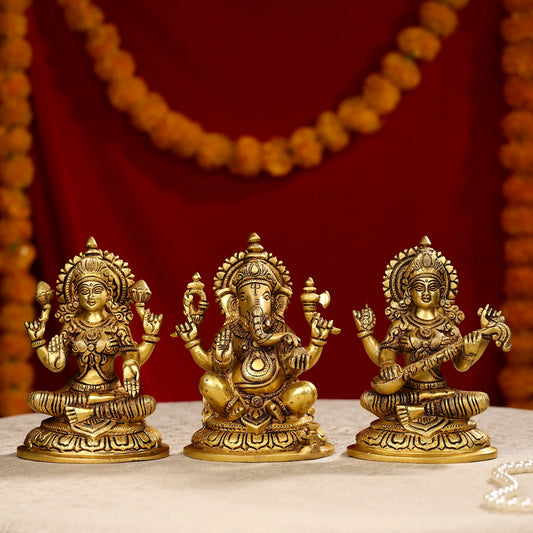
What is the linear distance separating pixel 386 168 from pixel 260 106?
2.05 ft

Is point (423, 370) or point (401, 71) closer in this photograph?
point (423, 370)

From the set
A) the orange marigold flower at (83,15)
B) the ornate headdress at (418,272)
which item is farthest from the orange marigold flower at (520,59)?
the ornate headdress at (418,272)

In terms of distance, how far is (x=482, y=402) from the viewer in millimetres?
2305

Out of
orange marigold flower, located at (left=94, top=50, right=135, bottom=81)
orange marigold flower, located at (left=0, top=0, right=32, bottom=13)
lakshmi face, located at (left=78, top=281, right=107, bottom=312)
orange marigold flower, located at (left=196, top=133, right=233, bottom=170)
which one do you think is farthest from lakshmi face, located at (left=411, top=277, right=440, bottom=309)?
orange marigold flower, located at (left=0, top=0, right=32, bottom=13)

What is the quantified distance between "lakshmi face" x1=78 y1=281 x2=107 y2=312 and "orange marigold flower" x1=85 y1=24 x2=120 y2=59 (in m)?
1.87

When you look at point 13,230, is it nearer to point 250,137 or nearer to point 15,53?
point 15,53

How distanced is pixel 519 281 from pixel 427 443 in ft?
6.43

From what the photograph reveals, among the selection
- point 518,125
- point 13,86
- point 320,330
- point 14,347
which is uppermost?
point 13,86

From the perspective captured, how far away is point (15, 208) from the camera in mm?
3992

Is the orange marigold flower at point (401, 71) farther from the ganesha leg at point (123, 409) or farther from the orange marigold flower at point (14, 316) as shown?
the ganesha leg at point (123, 409)

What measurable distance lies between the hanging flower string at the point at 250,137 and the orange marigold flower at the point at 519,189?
23.5 inches

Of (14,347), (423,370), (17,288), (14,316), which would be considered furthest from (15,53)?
(423,370)

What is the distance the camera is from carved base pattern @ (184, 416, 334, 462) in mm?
2279

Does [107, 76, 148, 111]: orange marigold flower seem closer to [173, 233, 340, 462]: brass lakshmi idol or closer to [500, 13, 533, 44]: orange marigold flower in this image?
[500, 13, 533, 44]: orange marigold flower
